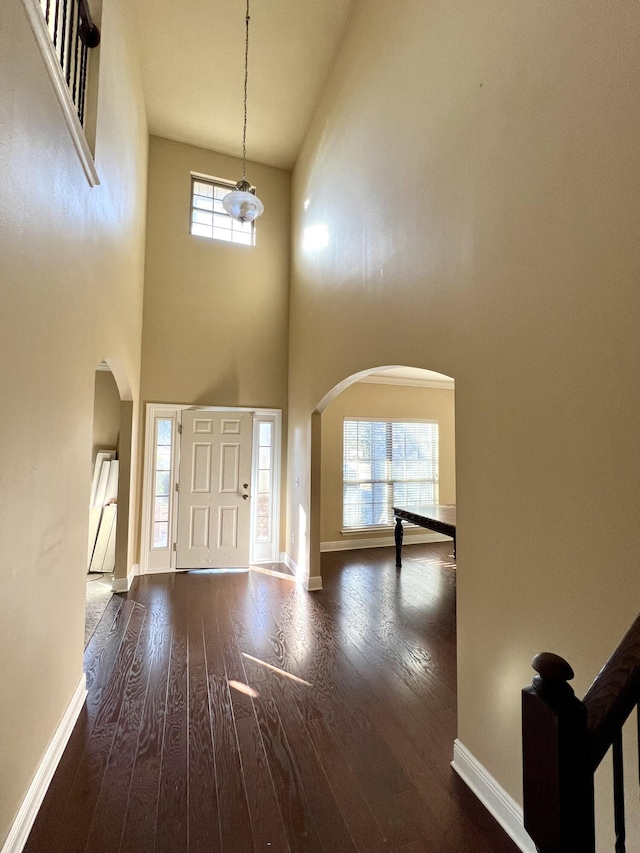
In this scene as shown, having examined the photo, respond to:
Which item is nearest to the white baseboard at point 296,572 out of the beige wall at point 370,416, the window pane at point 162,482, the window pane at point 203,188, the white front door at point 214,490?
the white front door at point 214,490

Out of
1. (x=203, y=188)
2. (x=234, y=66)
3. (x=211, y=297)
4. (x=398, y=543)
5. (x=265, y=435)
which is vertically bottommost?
(x=398, y=543)

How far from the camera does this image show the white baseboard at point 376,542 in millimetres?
5668

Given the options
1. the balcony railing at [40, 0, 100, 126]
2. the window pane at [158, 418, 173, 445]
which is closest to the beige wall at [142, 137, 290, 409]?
the window pane at [158, 418, 173, 445]

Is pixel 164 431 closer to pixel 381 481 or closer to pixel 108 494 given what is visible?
pixel 108 494

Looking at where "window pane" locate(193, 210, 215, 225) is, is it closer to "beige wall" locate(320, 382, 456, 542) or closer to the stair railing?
"beige wall" locate(320, 382, 456, 542)

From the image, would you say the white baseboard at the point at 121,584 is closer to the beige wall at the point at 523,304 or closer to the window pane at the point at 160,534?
the window pane at the point at 160,534

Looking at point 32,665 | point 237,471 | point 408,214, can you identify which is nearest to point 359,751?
point 32,665

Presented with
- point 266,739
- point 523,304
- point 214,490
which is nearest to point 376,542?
point 214,490

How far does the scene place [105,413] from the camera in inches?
208

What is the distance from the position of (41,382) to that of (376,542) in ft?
16.9

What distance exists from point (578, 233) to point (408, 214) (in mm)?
1299

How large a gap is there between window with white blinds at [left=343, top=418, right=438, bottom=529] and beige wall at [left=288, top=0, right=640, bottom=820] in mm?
3371

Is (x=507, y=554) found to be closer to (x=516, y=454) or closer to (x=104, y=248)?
(x=516, y=454)

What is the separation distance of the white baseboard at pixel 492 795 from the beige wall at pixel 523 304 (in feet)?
0.18
